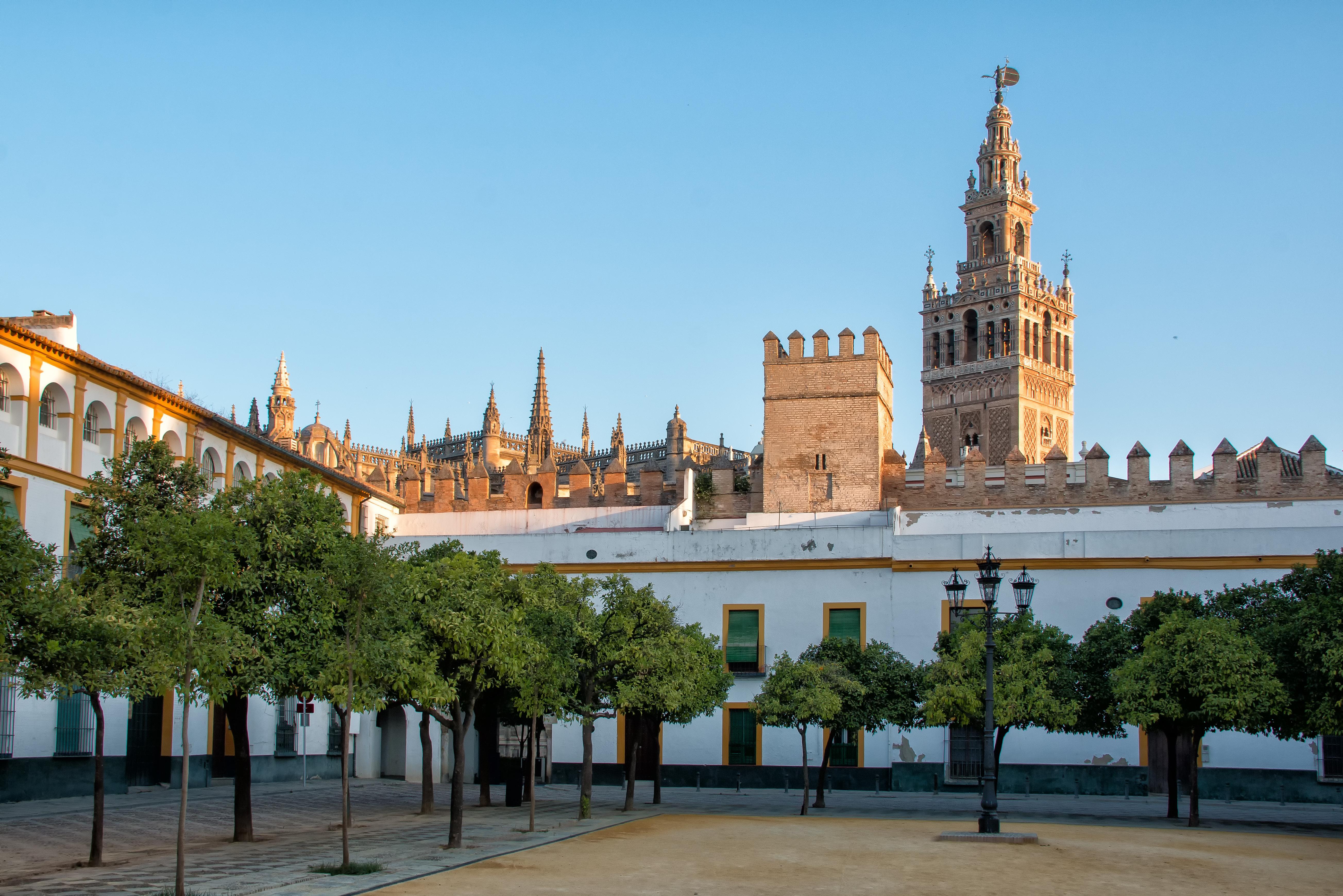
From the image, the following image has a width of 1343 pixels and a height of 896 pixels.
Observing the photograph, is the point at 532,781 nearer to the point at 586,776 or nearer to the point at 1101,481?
the point at 586,776

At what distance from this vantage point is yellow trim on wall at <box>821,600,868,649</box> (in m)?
28.5

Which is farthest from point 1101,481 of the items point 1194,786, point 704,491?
point 1194,786

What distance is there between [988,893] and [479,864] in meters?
5.31

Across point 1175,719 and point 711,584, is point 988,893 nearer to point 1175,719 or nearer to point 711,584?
point 1175,719

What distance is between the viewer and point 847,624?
28.7 meters

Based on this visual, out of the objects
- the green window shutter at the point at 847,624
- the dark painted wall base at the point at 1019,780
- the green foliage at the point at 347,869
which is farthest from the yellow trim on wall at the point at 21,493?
the green window shutter at the point at 847,624

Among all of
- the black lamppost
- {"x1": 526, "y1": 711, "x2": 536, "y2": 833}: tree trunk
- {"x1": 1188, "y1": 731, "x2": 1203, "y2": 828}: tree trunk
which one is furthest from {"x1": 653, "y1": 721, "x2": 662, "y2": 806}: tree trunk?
{"x1": 1188, "y1": 731, "x2": 1203, "y2": 828}: tree trunk

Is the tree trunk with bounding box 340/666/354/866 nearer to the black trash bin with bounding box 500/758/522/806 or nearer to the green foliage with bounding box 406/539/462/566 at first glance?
the green foliage with bounding box 406/539/462/566

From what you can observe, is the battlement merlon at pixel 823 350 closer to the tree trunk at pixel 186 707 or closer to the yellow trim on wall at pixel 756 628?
the yellow trim on wall at pixel 756 628

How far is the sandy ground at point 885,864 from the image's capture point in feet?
42.9

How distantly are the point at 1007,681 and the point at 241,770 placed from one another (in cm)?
1141

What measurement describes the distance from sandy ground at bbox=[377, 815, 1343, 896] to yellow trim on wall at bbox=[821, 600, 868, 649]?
875 centimetres

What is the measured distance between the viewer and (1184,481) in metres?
38.1

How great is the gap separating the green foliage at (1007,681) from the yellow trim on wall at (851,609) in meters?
5.80
